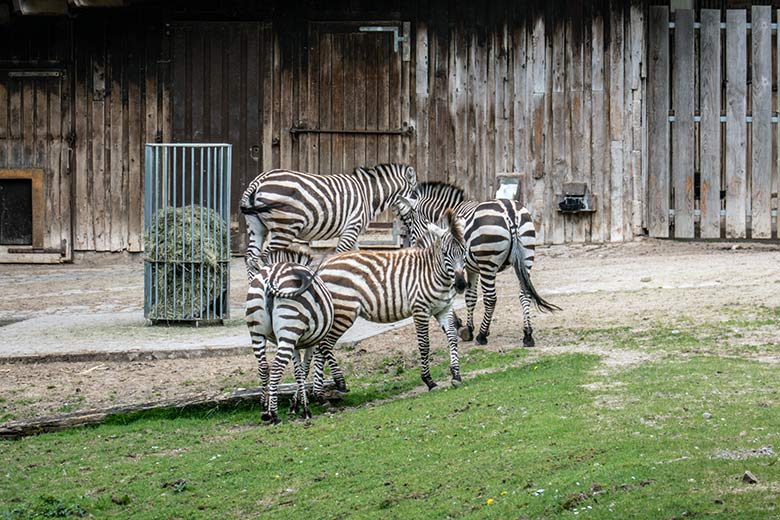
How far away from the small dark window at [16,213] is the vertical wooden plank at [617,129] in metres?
9.03

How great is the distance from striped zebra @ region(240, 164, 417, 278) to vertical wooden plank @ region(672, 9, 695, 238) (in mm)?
5350

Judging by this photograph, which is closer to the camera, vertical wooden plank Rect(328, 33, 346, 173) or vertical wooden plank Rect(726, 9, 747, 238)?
vertical wooden plank Rect(726, 9, 747, 238)

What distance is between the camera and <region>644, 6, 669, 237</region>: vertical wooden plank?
18.6 metres

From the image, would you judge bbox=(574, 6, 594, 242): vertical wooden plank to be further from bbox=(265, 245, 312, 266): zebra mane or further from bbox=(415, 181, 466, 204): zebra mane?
bbox=(265, 245, 312, 266): zebra mane

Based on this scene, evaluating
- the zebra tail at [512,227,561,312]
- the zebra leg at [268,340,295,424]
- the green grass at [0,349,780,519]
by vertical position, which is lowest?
the green grass at [0,349,780,519]

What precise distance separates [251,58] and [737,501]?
1384cm

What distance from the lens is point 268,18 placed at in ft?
62.2

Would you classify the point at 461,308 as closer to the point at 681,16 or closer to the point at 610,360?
the point at 610,360

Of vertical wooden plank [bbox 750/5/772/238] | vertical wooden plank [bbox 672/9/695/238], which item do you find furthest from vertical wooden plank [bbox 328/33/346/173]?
vertical wooden plank [bbox 750/5/772/238]

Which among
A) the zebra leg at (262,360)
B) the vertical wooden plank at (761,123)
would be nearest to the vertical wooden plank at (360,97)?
the vertical wooden plank at (761,123)

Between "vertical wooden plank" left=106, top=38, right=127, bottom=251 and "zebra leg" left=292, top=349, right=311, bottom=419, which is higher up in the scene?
"vertical wooden plank" left=106, top=38, right=127, bottom=251

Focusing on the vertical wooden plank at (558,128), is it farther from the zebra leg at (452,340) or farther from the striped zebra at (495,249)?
the zebra leg at (452,340)

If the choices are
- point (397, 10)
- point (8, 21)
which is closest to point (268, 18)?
point (397, 10)

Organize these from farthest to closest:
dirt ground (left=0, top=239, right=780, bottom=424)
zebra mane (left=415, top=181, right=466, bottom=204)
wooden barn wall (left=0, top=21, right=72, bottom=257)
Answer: wooden barn wall (left=0, top=21, right=72, bottom=257) < zebra mane (left=415, top=181, right=466, bottom=204) < dirt ground (left=0, top=239, right=780, bottom=424)
